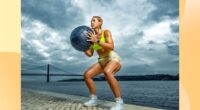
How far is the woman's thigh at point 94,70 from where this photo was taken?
26.9 feet

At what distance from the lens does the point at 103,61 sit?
8188 millimetres

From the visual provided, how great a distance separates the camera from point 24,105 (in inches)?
350

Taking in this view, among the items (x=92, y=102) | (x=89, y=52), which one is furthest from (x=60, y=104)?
(x=89, y=52)

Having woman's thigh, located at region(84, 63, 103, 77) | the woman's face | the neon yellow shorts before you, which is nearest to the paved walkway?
woman's thigh, located at region(84, 63, 103, 77)

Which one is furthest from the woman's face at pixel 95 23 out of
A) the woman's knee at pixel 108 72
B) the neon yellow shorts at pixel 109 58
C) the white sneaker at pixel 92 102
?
the white sneaker at pixel 92 102

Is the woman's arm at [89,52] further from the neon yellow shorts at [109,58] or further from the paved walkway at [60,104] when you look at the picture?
the paved walkway at [60,104]
